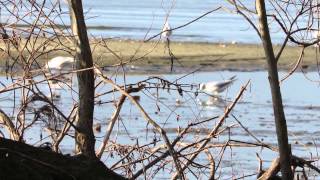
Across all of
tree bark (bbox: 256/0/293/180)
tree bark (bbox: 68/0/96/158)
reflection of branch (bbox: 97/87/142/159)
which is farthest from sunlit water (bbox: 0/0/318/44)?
tree bark (bbox: 256/0/293/180)

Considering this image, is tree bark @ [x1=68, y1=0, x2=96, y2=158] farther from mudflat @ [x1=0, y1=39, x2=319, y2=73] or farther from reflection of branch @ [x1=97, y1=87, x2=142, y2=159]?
mudflat @ [x1=0, y1=39, x2=319, y2=73]

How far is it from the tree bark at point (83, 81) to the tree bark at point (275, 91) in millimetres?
820

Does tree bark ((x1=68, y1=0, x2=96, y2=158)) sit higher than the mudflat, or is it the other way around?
the mudflat

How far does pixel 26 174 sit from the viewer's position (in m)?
3.22

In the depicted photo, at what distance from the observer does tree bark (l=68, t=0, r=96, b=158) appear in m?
4.07

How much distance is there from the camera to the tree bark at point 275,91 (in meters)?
3.70

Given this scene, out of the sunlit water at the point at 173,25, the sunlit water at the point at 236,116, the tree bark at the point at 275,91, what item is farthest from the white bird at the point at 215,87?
the tree bark at the point at 275,91

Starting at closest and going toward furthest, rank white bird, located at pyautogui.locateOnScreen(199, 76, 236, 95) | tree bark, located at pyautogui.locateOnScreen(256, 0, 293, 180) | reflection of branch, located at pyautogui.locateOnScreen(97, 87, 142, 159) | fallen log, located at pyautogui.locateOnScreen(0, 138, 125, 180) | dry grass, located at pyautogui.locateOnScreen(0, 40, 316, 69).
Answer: fallen log, located at pyautogui.locateOnScreen(0, 138, 125, 180) < tree bark, located at pyautogui.locateOnScreen(256, 0, 293, 180) < reflection of branch, located at pyautogui.locateOnScreen(97, 87, 142, 159) < white bird, located at pyautogui.locateOnScreen(199, 76, 236, 95) < dry grass, located at pyautogui.locateOnScreen(0, 40, 316, 69)

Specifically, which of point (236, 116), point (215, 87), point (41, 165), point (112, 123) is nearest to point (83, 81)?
point (112, 123)

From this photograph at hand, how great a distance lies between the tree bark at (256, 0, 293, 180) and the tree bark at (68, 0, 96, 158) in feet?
2.69

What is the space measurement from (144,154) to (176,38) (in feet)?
59.9

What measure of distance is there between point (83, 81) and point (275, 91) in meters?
0.92

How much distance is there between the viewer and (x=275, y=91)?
3699 millimetres

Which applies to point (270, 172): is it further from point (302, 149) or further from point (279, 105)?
point (302, 149)
